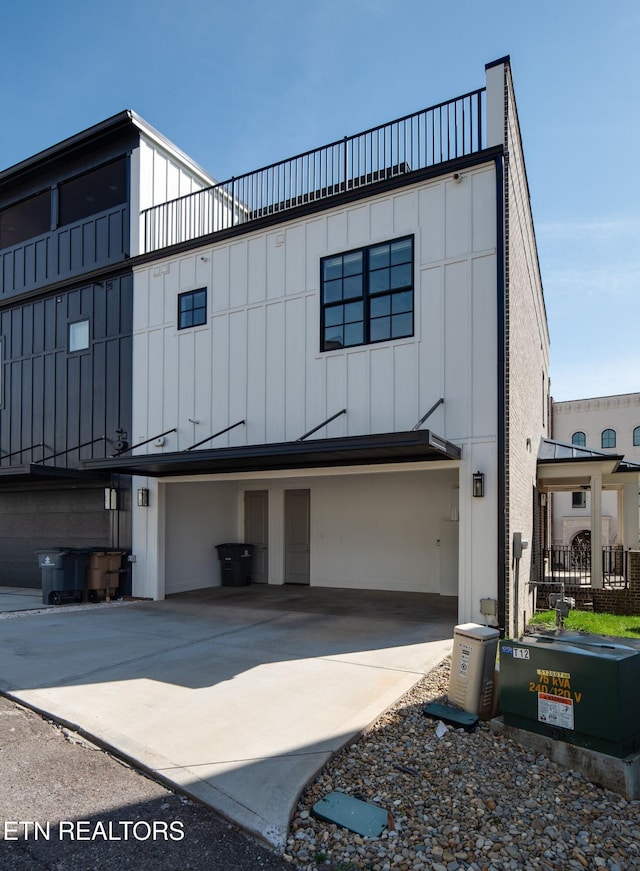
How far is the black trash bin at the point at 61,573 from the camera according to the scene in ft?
37.6

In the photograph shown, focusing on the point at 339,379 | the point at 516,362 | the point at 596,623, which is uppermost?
the point at 516,362

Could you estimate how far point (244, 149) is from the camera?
1261 centimetres

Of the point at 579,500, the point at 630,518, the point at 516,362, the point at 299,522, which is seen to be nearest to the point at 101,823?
the point at 516,362

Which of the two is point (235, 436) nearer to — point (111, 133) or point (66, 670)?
point (66, 670)

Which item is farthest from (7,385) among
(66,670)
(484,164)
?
(484,164)

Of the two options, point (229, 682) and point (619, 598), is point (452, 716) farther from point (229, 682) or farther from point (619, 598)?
point (619, 598)

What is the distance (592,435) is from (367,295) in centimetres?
2677

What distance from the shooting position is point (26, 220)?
51.7ft

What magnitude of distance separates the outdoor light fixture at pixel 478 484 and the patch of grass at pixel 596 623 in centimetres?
236

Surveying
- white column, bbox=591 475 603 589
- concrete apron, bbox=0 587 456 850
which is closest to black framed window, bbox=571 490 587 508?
white column, bbox=591 475 603 589

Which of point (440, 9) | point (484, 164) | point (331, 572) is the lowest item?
point (331, 572)

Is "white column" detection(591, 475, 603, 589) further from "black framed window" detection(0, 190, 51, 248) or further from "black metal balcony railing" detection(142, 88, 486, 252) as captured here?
"black framed window" detection(0, 190, 51, 248)

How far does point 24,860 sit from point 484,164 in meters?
9.57

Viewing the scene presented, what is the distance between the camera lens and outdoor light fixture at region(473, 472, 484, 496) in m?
8.73
